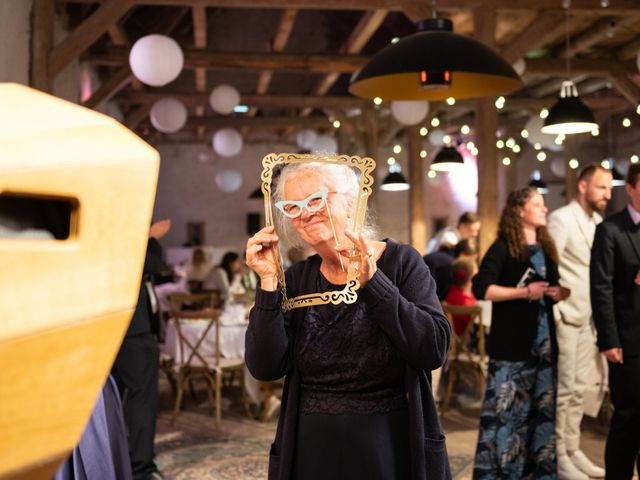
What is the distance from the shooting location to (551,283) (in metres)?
3.89

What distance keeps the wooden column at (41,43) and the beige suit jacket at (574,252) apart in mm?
4014

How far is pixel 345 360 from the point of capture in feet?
5.90

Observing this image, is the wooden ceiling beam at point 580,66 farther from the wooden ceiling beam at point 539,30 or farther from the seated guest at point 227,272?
the seated guest at point 227,272

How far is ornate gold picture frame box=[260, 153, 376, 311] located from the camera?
1.67 m

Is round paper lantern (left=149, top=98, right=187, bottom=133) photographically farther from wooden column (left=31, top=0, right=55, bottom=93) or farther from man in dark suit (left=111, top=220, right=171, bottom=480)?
man in dark suit (left=111, top=220, right=171, bottom=480)

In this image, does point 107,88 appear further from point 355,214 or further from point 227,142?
point 355,214

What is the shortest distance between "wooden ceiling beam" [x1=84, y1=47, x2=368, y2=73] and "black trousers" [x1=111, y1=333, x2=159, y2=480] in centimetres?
555

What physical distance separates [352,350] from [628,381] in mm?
2132

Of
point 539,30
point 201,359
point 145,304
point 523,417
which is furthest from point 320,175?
point 539,30

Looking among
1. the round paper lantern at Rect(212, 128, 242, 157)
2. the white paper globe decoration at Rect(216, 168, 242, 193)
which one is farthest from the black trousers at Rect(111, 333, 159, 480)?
the white paper globe decoration at Rect(216, 168, 242, 193)

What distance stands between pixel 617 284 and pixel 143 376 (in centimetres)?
260

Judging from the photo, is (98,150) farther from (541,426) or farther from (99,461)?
(541,426)

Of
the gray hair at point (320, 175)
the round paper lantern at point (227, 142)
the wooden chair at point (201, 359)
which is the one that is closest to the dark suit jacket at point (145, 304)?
the wooden chair at point (201, 359)

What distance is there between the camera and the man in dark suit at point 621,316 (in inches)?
136
